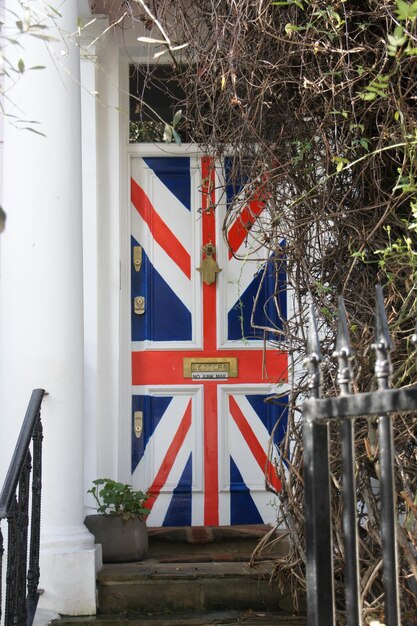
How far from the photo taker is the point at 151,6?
466 centimetres

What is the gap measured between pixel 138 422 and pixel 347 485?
3392 mm

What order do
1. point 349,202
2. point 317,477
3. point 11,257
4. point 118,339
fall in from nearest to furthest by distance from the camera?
point 317,477 < point 349,202 < point 11,257 < point 118,339

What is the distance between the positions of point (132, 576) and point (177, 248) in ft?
6.62

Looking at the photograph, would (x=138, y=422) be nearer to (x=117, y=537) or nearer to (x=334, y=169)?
(x=117, y=537)

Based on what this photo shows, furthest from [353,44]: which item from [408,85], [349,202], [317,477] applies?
[317,477]

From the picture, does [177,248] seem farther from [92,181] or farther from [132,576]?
[132,576]

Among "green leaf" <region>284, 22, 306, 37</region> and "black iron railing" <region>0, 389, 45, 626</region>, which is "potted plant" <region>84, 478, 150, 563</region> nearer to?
"black iron railing" <region>0, 389, 45, 626</region>

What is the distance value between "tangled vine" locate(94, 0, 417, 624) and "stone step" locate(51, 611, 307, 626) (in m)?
0.12

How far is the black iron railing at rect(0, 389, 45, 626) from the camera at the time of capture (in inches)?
140

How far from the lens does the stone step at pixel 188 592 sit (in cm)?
425

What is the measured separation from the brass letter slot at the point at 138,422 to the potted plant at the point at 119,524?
2.13 feet

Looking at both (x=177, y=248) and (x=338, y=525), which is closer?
(x=338, y=525)

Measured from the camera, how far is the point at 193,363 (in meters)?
5.41

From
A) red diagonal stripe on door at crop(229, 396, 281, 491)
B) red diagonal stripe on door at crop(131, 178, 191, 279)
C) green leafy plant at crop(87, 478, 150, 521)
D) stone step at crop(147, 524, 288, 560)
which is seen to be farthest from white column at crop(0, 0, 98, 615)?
red diagonal stripe on door at crop(229, 396, 281, 491)
